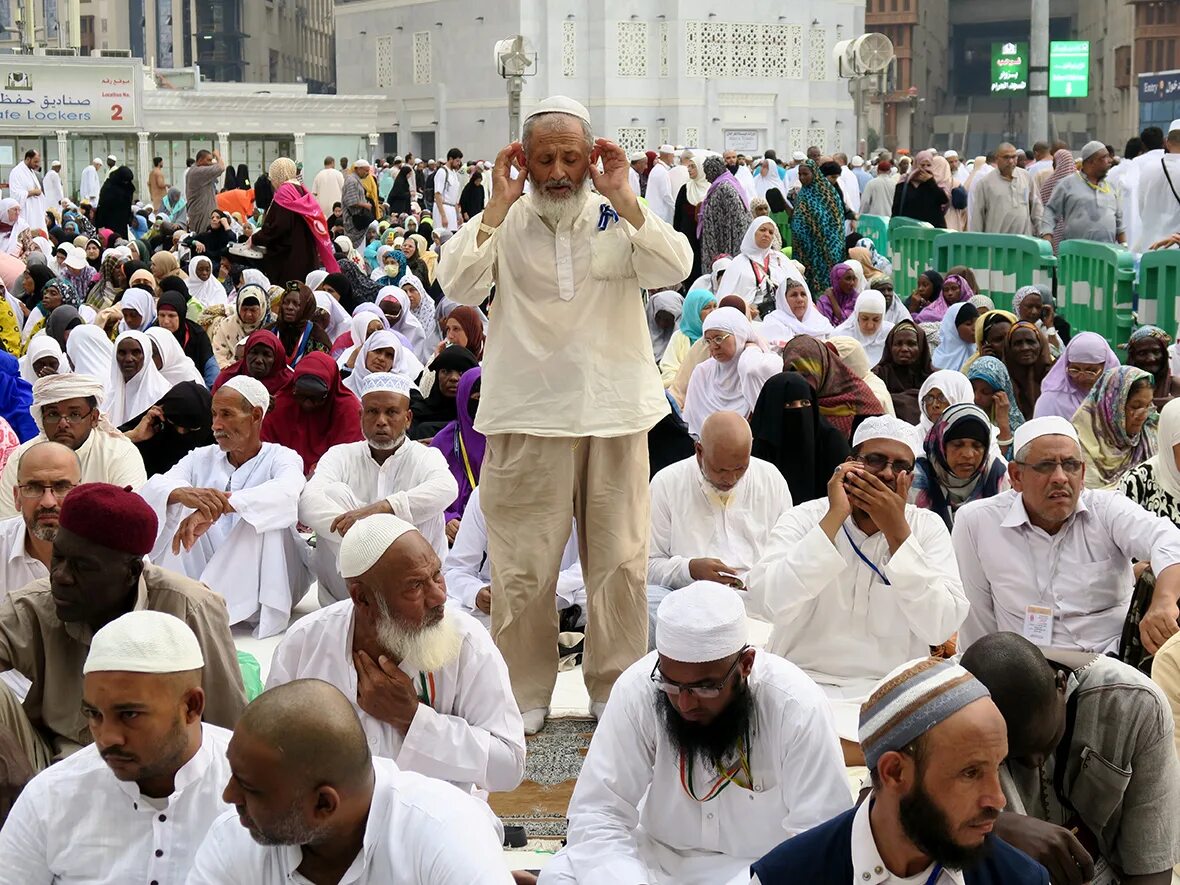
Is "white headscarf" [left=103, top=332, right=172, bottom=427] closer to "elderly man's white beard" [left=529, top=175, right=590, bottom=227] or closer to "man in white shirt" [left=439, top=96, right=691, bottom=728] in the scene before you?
"man in white shirt" [left=439, top=96, right=691, bottom=728]

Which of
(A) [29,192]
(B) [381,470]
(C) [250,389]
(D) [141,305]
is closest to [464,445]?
(B) [381,470]

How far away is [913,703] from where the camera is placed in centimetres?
227

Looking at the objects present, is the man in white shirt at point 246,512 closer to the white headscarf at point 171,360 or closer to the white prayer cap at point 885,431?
the white prayer cap at point 885,431

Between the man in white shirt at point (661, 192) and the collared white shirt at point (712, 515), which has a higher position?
the man in white shirt at point (661, 192)

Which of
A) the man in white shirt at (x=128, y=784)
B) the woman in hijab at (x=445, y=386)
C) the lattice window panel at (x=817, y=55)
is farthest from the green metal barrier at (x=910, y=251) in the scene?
the lattice window panel at (x=817, y=55)

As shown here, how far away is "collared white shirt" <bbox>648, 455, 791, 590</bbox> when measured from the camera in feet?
16.5

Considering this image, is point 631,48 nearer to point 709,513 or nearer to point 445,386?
point 445,386

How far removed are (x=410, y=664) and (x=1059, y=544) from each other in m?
1.83

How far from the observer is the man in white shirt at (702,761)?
2863 mm

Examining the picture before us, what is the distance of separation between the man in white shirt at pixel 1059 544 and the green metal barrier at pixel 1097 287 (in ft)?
15.1

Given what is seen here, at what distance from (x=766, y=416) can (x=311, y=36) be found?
2649 inches

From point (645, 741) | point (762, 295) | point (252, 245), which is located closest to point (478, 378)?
point (645, 741)

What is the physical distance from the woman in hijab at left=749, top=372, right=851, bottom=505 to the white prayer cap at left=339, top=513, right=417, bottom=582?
2.92m

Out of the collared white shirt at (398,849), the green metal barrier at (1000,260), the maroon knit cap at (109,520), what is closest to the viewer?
the collared white shirt at (398,849)
